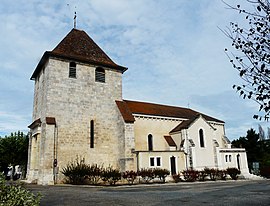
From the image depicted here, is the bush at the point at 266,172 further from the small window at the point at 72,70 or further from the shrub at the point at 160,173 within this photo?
the small window at the point at 72,70

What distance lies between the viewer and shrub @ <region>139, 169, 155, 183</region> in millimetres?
22625

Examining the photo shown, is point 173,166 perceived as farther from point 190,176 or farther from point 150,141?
point 150,141

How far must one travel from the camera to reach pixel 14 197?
4.60 m

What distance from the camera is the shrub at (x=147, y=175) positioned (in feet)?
74.2

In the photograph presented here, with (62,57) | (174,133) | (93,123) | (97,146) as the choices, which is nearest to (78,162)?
(97,146)

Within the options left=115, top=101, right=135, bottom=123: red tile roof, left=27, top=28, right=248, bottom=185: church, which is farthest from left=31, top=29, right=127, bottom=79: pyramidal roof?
left=115, top=101, right=135, bottom=123: red tile roof

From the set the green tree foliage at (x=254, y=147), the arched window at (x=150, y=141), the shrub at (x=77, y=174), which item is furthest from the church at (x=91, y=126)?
the green tree foliage at (x=254, y=147)

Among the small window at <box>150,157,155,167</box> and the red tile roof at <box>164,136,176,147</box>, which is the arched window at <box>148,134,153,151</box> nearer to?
the red tile roof at <box>164,136,176,147</box>

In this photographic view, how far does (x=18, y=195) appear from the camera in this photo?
15.2 feet

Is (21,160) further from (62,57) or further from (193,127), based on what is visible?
(193,127)

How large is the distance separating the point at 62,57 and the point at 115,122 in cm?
807

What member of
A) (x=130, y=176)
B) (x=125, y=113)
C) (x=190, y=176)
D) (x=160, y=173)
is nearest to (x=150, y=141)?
(x=125, y=113)

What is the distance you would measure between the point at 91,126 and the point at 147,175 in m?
6.94

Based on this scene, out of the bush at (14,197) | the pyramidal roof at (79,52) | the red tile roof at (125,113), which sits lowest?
the bush at (14,197)
